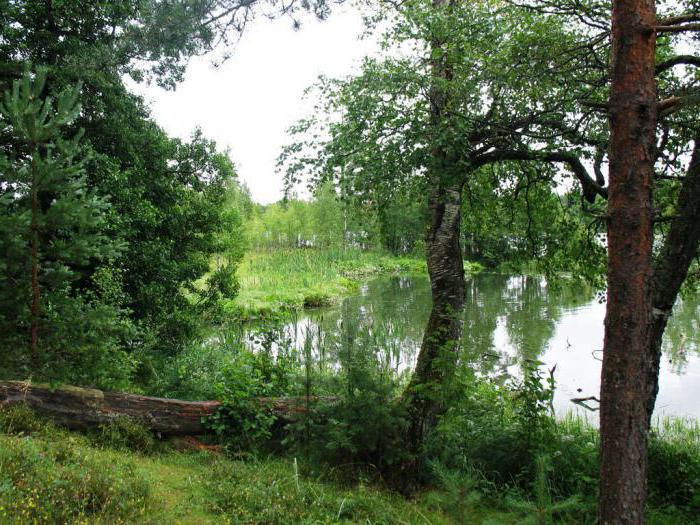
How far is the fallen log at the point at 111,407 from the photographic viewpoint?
459 cm

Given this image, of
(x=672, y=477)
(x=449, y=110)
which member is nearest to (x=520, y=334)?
(x=672, y=477)

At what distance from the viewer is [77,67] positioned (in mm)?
7465

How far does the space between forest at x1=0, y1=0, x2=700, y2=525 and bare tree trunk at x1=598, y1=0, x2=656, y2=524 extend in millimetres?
14

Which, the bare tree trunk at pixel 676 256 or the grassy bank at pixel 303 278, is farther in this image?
the grassy bank at pixel 303 278

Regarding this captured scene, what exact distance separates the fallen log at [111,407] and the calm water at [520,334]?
1333 mm

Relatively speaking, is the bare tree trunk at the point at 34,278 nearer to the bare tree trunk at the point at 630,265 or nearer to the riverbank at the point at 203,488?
the riverbank at the point at 203,488

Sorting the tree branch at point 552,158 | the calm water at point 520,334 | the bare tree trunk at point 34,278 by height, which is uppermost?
the tree branch at point 552,158

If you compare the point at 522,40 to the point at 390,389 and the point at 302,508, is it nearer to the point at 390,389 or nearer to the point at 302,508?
the point at 390,389

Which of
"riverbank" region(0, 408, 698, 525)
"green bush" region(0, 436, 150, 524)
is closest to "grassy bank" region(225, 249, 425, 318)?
"riverbank" region(0, 408, 698, 525)

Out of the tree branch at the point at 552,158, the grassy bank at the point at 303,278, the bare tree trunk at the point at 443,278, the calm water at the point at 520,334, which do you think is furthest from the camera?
the grassy bank at the point at 303,278

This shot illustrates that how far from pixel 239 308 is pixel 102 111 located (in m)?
9.62

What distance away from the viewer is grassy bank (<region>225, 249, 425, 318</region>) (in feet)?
62.5

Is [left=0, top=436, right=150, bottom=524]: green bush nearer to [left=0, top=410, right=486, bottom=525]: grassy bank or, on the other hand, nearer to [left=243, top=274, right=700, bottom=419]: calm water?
[left=0, top=410, right=486, bottom=525]: grassy bank

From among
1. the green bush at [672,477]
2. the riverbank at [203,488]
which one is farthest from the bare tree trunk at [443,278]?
the green bush at [672,477]
